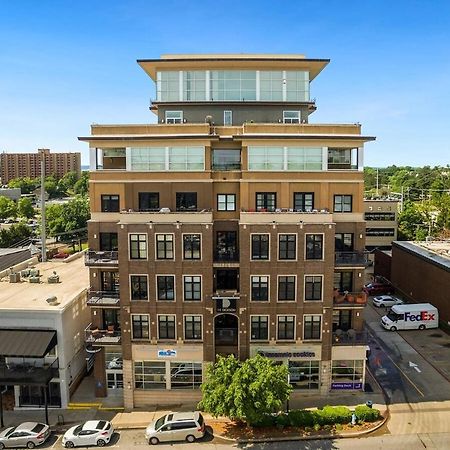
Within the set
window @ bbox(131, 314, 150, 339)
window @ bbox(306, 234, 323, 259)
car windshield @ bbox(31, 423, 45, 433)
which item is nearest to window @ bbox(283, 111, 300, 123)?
window @ bbox(306, 234, 323, 259)

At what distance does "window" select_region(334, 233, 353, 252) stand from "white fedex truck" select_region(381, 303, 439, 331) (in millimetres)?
17226

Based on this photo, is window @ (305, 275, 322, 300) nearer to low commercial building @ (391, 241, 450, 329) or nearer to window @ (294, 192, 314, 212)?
window @ (294, 192, 314, 212)

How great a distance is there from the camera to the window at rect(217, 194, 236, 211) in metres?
35.4

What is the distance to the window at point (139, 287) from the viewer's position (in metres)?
33.6

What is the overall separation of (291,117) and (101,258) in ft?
68.4

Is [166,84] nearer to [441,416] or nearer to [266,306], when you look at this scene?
[266,306]

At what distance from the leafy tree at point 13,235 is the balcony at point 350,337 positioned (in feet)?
248

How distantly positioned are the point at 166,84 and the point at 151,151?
8.16 m

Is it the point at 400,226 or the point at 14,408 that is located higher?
the point at 400,226

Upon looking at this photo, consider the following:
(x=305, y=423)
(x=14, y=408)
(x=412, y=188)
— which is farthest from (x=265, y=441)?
(x=412, y=188)

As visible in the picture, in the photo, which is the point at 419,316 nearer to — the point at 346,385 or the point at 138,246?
the point at 346,385

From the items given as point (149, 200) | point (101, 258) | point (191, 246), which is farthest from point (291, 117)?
point (101, 258)

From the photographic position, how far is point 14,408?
34094mm

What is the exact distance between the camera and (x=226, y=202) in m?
35.5
